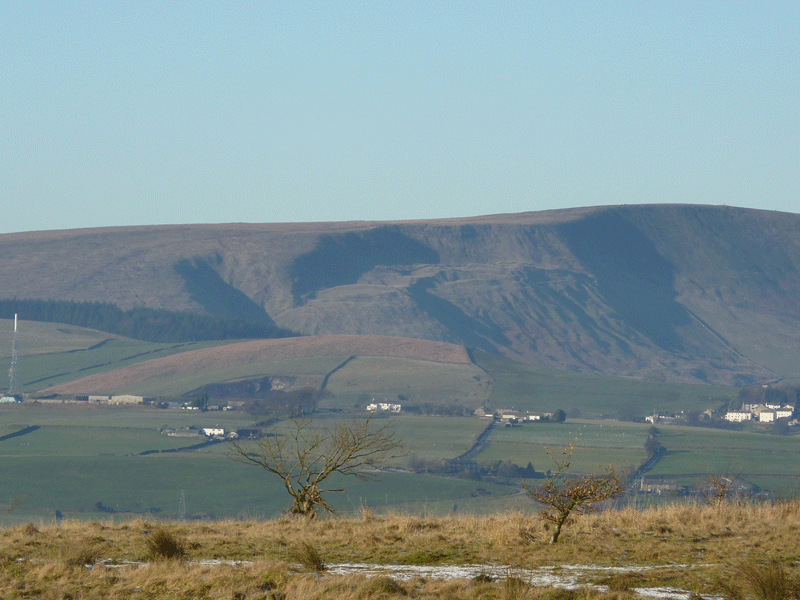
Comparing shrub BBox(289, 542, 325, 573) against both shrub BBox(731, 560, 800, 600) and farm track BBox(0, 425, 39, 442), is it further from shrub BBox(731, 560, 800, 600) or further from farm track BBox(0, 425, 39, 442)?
farm track BBox(0, 425, 39, 442)

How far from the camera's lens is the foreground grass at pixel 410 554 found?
14133 mm

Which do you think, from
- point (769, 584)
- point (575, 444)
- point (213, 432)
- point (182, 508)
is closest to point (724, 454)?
point (575, 444)

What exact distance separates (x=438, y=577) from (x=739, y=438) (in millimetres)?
158804

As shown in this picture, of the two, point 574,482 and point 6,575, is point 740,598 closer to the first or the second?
point 574,482

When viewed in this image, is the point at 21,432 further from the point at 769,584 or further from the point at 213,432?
the point at 769,584

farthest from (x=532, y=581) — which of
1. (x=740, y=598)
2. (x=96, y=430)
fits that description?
(x=96, y=430)

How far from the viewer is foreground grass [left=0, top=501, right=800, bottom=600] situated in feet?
46.4

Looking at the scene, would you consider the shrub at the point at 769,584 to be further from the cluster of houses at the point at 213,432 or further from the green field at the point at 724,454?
the cluster of houses at the point at 213,432

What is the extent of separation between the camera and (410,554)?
1753 centimetres

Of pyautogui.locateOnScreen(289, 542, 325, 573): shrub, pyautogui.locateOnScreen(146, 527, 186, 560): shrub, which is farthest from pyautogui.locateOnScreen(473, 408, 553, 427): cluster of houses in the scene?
pyautogui.locateOnScreen(289, 542, 325, 573): shrub

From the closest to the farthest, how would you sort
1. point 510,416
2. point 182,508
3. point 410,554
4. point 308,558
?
point 308,558 < point 410,554 < point 182,508 < point 510,416

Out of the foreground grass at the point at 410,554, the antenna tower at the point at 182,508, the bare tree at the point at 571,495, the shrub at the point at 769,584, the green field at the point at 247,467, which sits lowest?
the antenna tower at the point at 182,508

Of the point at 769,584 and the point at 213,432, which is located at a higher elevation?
the point at 769,584

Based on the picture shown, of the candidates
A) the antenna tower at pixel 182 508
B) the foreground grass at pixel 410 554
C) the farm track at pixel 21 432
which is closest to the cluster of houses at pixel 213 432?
the farm track at pixel 21 432
